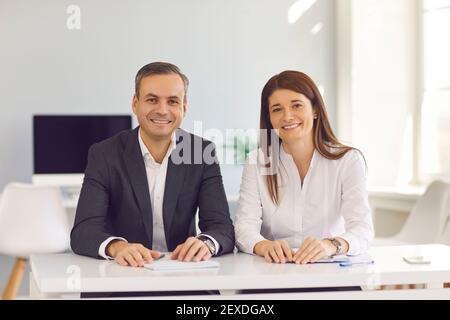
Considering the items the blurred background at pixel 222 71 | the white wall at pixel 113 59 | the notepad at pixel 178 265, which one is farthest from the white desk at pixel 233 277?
the white wall at pixel 113 59

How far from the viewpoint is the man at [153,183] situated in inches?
60.8

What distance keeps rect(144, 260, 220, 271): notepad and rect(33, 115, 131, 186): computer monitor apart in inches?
81.4

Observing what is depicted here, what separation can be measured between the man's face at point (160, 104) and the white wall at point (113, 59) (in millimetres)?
1532

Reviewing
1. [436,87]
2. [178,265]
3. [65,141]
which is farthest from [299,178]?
[65,141]

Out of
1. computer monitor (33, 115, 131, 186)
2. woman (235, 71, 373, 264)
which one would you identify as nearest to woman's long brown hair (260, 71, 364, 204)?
woman (235, 71, 373, 264)

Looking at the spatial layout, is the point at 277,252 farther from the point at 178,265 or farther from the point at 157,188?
the point at 157,188

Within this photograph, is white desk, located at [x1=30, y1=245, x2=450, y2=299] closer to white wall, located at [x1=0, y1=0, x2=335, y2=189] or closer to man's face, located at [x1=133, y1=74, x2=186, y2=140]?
man's face, located at [x1=133, y1=74, x2=186, y2=140]

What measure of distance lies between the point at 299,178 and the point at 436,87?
1760 mm

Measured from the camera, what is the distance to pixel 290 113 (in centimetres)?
160

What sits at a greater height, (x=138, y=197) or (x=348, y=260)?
(x=138, y=197)

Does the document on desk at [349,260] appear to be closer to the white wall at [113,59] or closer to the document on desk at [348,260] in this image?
the document on desk at [348,260]
